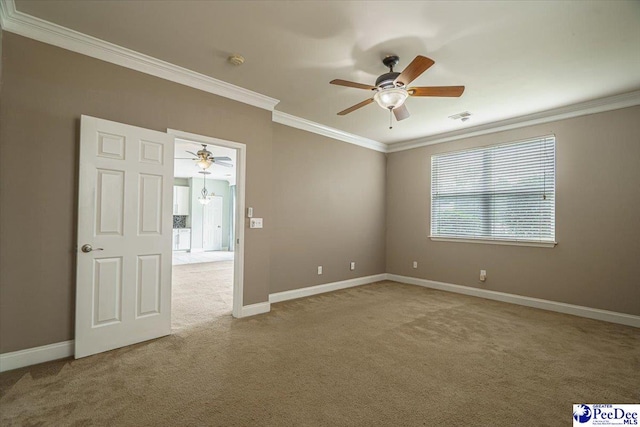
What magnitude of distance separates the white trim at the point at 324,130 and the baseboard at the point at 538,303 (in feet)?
9.09

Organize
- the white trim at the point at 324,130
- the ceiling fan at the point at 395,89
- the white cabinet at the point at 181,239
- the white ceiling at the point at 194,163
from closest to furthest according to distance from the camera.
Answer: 1. the ceiling fan at the point at 395,89
2. the white trim at the point at 324,130
3. the white ceiling at the point at 194,163
4. the white cabinet at the point at 181,239

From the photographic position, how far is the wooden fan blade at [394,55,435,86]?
2.21m

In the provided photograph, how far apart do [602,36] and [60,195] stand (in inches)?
192

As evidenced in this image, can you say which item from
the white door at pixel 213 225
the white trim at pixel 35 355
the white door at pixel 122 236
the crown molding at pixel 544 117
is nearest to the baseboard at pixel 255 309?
the white door at pixel 122 236

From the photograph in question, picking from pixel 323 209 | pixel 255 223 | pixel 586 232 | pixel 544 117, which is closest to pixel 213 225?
pixel 323 209

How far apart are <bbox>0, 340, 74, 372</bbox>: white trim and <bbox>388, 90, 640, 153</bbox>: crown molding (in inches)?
230

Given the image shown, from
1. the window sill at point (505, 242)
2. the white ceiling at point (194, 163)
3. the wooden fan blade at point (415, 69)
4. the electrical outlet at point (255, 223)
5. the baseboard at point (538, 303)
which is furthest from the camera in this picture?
the white ceiling at point (194, 163)

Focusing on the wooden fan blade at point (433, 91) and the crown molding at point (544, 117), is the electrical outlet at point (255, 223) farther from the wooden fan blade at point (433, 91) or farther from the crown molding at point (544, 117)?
the crown molding at point (544, 117)

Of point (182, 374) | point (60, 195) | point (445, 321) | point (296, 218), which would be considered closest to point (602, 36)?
point (445, 321)

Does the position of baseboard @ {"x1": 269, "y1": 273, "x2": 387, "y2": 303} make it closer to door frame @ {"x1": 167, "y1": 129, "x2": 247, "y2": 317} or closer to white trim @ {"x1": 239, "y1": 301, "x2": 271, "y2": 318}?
white trim @ {"x1": 239, "y1": 301, "x2": 271, "y2": 318}

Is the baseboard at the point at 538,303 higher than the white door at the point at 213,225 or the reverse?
the reverse

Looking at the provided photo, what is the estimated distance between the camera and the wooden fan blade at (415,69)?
221 centimetres

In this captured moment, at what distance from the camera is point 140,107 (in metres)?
3.01

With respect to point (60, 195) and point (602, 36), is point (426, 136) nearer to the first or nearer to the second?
point (602, 36)
